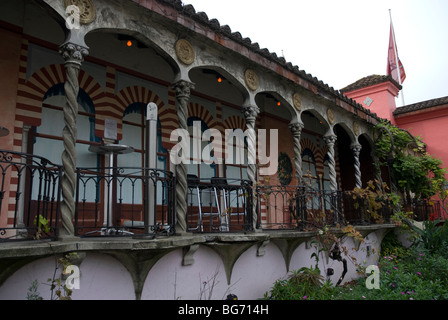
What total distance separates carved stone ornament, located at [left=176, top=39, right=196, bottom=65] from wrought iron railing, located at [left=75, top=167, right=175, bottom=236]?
1.98 meters

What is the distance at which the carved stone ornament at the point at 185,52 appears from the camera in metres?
6.37

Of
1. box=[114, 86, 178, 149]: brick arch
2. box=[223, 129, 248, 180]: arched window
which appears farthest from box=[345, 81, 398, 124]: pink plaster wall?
box=[114, 86, 178, 149]: brick arch

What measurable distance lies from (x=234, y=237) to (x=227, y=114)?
5.21m

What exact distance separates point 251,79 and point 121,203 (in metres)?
3.74

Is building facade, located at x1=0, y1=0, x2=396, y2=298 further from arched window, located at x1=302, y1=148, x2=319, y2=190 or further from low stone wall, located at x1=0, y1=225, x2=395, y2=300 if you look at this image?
arched window, located at x1=302, y1=148, x2=319, y2=190

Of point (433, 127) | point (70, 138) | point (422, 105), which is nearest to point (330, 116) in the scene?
point (70, 138)

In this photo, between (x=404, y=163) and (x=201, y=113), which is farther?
(x=404, y=163)

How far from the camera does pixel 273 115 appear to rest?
1211 cm

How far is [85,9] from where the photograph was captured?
5137mm

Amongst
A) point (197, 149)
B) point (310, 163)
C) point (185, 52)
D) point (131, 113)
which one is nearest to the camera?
point (185, 52)

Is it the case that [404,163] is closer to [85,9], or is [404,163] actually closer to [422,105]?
[422,105]

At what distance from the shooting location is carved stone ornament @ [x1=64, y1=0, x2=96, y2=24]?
5030mm

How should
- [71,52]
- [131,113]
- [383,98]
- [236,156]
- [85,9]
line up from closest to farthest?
[71,52]
[85,9]
[131,113]
[236,156]
[383,98]
